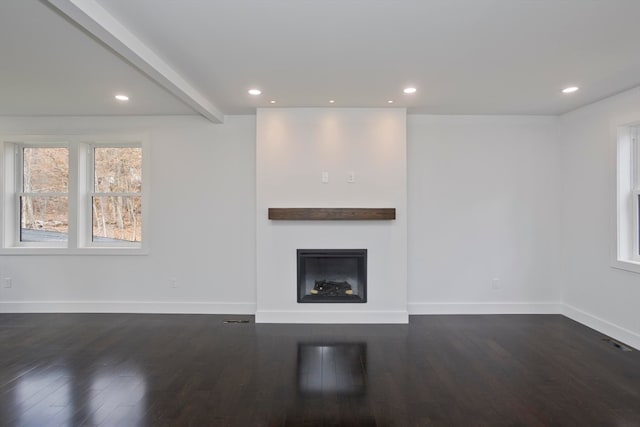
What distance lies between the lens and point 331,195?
4051mm

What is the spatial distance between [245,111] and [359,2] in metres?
2.49

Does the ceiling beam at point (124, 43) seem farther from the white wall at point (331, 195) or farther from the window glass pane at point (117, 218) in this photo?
the window glass pane at point (117, 218)

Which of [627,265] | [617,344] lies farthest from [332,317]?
[627,265]

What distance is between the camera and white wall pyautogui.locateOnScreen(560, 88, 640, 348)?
3.42 m

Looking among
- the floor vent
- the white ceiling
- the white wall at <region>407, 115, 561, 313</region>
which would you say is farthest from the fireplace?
→ the floor vent

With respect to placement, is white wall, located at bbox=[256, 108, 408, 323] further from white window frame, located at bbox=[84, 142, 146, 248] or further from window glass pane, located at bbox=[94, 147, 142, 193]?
white window frame, located at bbox=[84, 142, 146, 248]

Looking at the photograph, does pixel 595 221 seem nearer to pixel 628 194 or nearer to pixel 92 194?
pixel 628 194

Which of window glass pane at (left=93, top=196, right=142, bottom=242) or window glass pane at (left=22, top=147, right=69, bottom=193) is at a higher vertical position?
window glass pane at (left=22, top=147, right=69, bottom=193)

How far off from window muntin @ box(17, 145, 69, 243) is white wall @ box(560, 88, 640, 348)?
246 inches

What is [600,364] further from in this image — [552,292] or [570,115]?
[570,115]

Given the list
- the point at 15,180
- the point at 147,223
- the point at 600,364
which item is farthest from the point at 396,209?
the point at 15,180

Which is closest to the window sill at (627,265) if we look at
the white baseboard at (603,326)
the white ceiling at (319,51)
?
the white baseboard at (603,326)

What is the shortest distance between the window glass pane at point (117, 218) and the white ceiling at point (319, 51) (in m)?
1.28

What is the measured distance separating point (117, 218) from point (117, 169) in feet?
2.10
